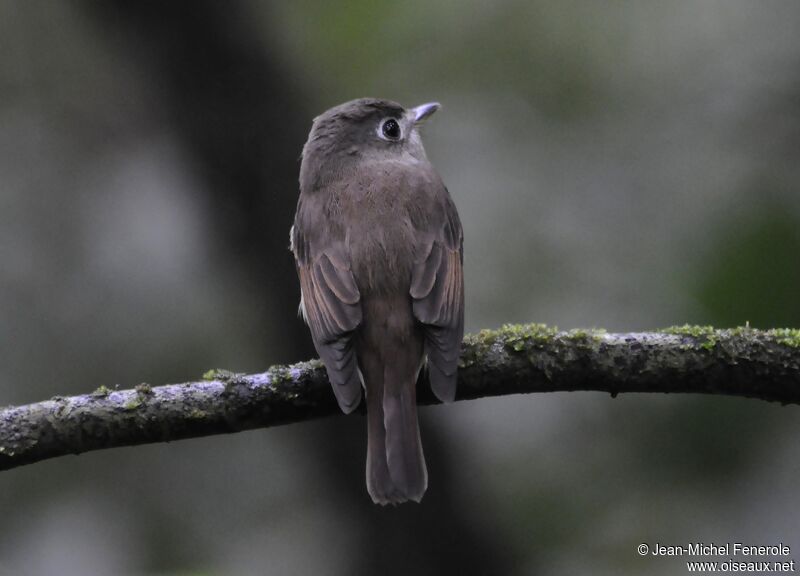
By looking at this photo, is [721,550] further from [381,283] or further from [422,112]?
[422,112]

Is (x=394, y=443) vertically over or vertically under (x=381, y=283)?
under

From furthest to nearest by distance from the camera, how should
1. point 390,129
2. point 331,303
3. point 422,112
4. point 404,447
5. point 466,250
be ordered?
point 466,250 → point 422,112 → point 390,129 → point 331,303 → point 404,447

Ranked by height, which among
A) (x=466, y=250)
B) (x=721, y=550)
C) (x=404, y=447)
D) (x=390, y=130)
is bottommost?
(x=721, y=550)

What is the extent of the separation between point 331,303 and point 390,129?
1599 millimetres

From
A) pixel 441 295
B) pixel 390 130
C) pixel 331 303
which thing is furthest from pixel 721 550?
pixel 390 130

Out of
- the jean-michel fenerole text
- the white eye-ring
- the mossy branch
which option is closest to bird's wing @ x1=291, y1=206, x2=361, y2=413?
the mossy branch

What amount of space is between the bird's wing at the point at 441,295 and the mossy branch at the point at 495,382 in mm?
129

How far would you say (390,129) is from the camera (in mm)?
6527

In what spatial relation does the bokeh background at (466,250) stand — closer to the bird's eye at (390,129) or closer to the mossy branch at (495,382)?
the bird's eye at (390,129)

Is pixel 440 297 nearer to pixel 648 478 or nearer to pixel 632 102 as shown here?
pixel 648 478

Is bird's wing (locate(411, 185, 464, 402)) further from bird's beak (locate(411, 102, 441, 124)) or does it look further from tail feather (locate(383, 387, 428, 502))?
bird's beak (locate(411, 102, 441, 124))

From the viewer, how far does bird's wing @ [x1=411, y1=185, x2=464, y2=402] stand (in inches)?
188

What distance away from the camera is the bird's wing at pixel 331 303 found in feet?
15.8

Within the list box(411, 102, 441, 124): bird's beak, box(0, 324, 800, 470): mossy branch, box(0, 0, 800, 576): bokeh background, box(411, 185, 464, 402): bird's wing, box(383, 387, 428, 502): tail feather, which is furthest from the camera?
box(0, 0, 800, 576): bokeh background
